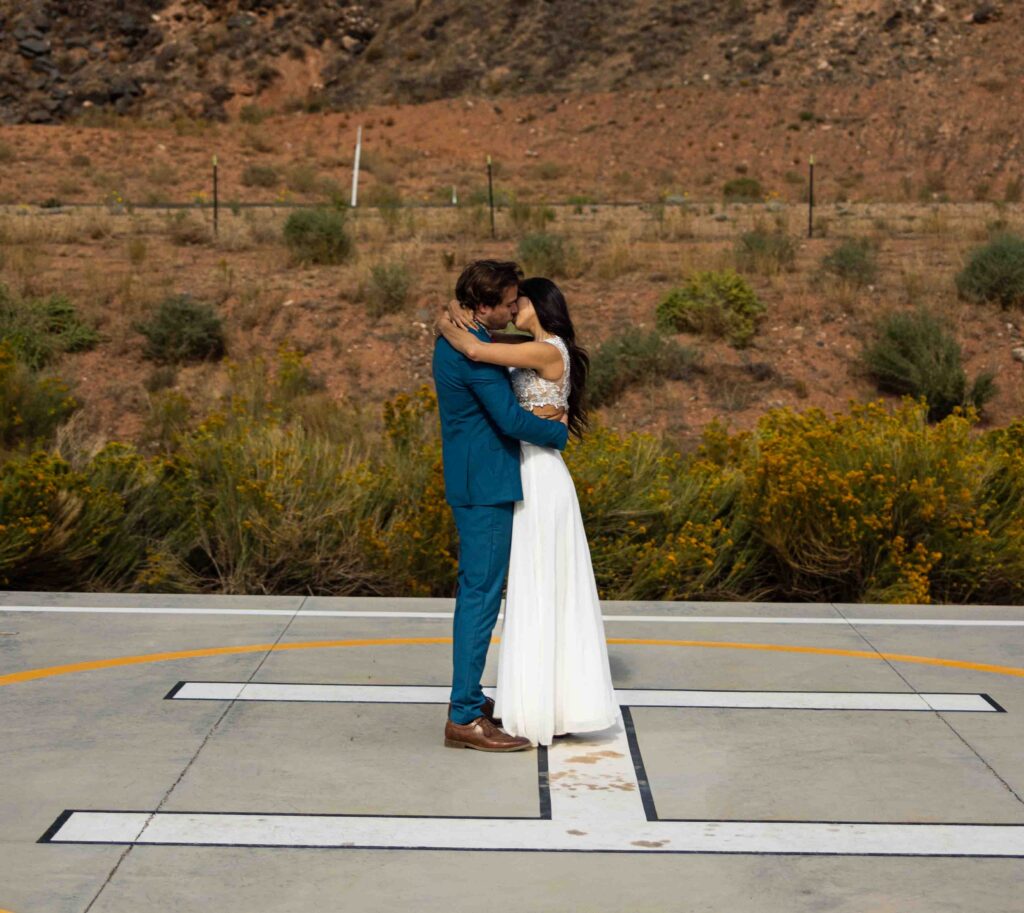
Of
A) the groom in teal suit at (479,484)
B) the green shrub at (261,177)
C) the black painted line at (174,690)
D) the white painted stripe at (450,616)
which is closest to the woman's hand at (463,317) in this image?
the groom in teal suit at (479,484)

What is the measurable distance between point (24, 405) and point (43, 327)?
4.90m

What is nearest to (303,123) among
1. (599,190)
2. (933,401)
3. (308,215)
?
(599,190)

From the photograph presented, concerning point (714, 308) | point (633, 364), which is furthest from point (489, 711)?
point (714, 308)

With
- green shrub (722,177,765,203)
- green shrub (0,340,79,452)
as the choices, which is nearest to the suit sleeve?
green shrub (0,340,79,452)

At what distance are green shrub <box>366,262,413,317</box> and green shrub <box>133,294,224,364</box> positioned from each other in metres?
2.20

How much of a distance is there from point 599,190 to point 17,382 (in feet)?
98.2

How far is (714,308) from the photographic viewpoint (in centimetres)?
1962

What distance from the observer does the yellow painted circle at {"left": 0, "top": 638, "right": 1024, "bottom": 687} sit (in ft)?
22.1

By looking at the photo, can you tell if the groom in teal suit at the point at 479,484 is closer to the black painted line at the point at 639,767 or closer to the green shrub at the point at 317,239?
the black painted line at the point at 639,767

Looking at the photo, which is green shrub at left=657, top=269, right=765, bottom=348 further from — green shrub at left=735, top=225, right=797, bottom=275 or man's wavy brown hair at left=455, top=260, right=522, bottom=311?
man's wavy brown hair at left=455, top=260, right=522, bottom=311

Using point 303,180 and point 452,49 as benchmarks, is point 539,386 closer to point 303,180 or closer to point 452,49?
point 303,180

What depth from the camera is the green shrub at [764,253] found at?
21844mm

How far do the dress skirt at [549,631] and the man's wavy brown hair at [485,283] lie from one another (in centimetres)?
66

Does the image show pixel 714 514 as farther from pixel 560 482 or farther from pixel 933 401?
pixel 933 401
